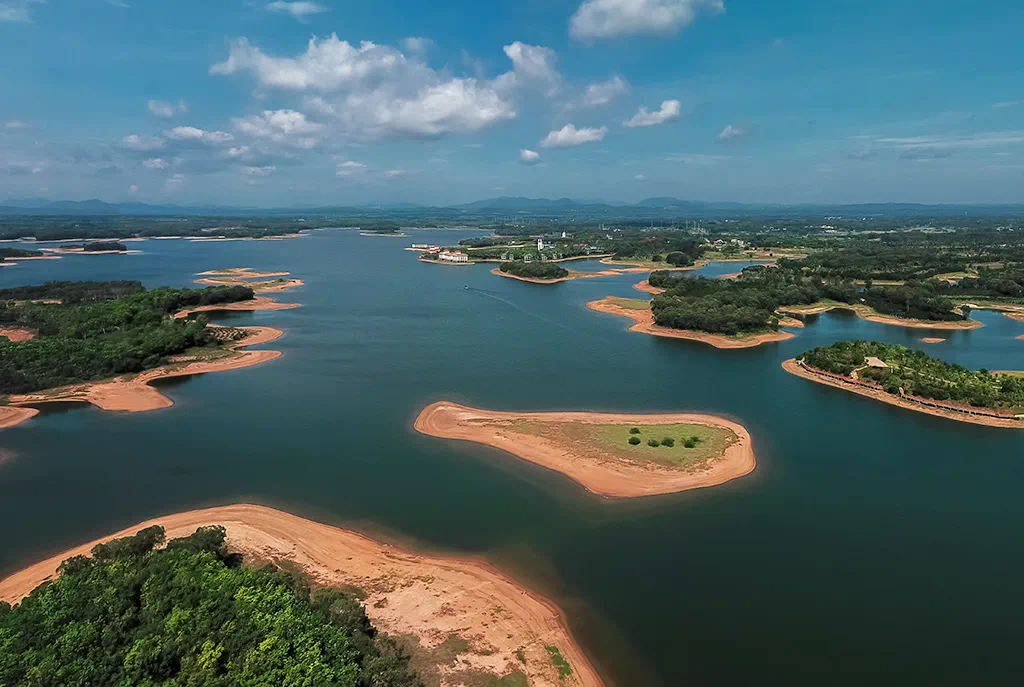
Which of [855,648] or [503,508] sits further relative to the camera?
[503,508]

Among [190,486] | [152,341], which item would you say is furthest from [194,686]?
[152,341]

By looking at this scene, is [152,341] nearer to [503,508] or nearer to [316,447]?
[316,447]

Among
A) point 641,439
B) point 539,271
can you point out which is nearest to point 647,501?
point 641,439

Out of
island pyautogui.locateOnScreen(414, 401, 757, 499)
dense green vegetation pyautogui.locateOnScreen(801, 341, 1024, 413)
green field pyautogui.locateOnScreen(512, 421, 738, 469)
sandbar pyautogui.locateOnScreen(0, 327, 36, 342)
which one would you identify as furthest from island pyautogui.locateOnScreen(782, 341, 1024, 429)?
sandbar pyautogui.locateOnScreen(0, 327, 36, 342)

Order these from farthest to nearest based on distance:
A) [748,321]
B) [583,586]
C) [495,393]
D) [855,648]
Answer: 1. [748,321]
2. [495,393]
3. [583,586]
4. [855,648]

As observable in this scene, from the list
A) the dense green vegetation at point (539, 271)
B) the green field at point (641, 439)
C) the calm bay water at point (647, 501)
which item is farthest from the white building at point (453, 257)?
the green field at point (641, 439)

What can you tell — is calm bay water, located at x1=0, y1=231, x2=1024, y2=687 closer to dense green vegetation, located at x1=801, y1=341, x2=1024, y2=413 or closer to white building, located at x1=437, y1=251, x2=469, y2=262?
dense green vegetation, located at x1=801, y1=341, x2=1024, y2=413

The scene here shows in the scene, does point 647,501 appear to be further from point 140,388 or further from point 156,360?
point 156,360
